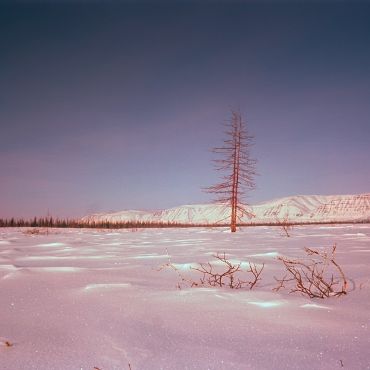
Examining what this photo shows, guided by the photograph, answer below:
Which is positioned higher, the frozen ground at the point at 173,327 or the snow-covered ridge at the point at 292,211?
the snow-covered ridge at the point at 292,211

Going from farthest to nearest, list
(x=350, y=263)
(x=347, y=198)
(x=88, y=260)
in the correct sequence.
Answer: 1. (x=347, y=198)
2. (x=88, y=260)
3. (x=350, y=263)

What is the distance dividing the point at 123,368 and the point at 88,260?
9.51 ft

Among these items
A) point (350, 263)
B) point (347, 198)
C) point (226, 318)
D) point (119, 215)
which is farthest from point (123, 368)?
point (119, 215)

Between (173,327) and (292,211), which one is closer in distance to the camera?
(173,327)

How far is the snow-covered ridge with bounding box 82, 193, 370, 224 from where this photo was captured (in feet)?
191

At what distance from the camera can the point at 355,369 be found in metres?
1.13

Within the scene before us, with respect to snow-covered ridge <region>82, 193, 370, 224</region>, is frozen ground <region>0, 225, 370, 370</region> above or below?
below

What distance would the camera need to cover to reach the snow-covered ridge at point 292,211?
58363 mm

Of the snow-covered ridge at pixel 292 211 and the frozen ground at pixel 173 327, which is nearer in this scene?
the frozen ground at pixel 173 327

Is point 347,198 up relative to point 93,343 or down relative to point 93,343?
up

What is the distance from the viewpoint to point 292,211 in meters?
73.2

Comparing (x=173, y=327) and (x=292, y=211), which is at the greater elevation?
(x=292, y=211)

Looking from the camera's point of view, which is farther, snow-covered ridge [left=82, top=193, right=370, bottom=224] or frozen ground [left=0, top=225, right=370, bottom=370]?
snow-covered ridge [left=82, top=193, right=370, bottom=224]

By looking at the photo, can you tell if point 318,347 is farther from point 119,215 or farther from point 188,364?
point 119,215
